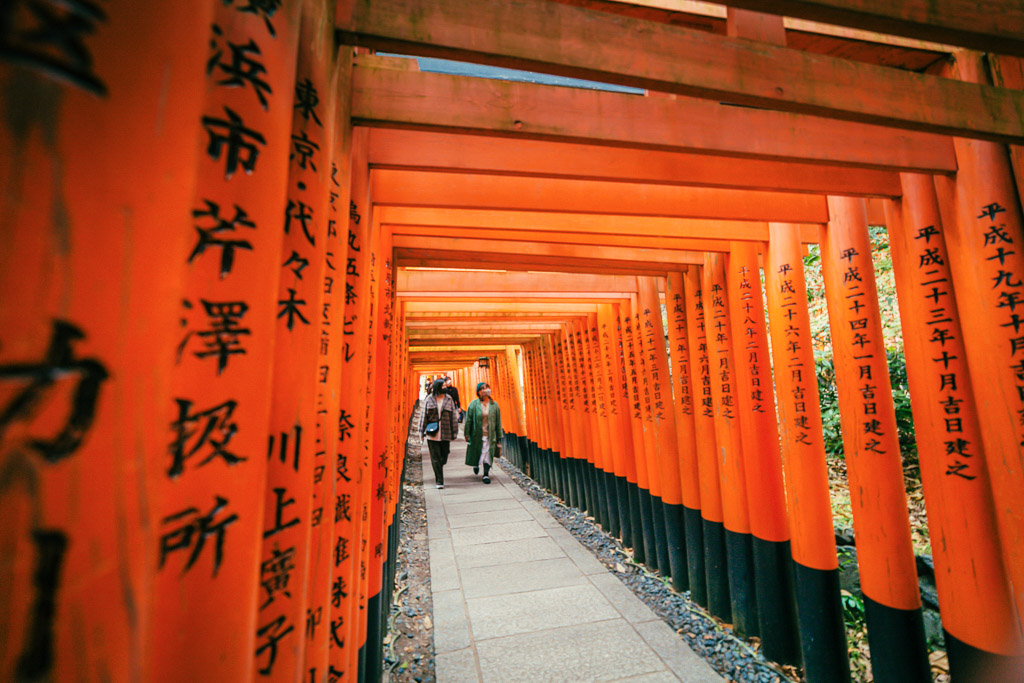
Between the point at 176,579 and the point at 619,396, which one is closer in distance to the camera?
the point at 176,579

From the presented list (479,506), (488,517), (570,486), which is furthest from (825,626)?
(479,506)

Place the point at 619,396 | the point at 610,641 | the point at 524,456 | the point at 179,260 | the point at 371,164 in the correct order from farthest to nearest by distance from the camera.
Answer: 1. the point at 524,456
2. the point at 619,396
3. the point at 610,641
4. the point at 371,164
5. the point at 179,260

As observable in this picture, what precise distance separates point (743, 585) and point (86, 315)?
16.7ft

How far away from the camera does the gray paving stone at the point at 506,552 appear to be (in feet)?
20.4

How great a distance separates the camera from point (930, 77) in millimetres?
1985

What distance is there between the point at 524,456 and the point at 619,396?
23.5 ft

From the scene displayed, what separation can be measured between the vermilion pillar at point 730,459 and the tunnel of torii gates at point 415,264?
35mm

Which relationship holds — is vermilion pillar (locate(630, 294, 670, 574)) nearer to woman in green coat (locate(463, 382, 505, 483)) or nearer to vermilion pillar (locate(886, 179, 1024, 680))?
vermilion pillar (locate(886, 179, 1024, 680))

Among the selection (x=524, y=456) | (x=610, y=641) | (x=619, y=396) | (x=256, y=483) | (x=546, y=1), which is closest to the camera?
(x=256, y=483)

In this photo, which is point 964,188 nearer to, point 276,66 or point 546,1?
point 546,1

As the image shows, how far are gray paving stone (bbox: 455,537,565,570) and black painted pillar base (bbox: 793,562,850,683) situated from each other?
138 inches

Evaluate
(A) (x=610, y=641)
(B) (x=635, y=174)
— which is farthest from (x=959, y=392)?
(A) (x=610, y=641)

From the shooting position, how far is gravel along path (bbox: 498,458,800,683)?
3.66m

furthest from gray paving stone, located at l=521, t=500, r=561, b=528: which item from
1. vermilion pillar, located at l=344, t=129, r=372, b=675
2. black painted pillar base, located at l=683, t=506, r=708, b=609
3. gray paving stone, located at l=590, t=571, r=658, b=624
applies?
vermilion pillar, located at l=344, t=129, r=372, b=675
